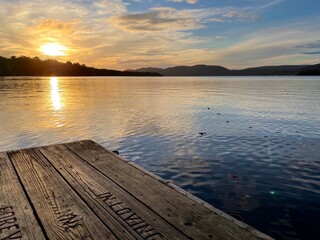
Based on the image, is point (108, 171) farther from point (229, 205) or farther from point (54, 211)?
point (229, 205)

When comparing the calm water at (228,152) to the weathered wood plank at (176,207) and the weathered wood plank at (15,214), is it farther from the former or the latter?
the weathered wood plank at (15,214)

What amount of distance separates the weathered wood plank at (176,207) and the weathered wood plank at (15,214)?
174 centimetres

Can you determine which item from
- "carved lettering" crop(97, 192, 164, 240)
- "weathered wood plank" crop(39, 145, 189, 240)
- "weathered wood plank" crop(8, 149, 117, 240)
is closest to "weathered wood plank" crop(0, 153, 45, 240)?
"weathered wood plank" crop(8, 149, 117, 240)

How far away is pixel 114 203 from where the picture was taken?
4684 millimetres

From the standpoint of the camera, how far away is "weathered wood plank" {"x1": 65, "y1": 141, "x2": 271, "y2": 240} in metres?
3.80

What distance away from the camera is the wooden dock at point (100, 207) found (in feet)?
12.5

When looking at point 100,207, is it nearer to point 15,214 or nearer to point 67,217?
point 67,217

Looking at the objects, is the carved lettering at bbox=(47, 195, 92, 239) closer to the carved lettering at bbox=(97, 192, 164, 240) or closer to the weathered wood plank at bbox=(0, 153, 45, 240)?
the weathered wood plank at bbox=(0, 153, 45, 240)

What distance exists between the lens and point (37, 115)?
27.5 m

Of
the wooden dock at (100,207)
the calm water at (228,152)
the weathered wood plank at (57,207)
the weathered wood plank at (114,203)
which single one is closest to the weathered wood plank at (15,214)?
the wooden dock at (100,207)

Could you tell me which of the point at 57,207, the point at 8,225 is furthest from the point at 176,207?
the point at 8,225

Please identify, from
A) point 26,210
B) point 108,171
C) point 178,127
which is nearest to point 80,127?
point 178,127

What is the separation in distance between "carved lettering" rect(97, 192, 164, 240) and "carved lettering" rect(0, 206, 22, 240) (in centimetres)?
138

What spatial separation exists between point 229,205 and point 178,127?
12.9 m
